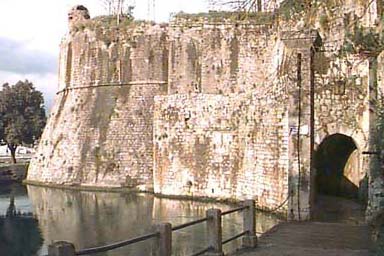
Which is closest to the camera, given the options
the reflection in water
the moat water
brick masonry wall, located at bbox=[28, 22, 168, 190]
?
the moat water

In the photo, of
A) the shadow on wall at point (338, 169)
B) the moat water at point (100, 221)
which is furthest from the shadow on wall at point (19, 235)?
the shadow on wall at point (338, 169)

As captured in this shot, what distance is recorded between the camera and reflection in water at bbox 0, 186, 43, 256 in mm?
18109

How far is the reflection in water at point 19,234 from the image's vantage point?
18109 millimetres

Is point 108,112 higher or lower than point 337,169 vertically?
higher

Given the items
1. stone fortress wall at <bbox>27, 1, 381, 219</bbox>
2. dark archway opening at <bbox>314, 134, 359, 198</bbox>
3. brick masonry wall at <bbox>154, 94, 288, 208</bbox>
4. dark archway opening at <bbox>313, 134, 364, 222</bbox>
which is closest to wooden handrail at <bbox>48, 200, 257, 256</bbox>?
stone fortress wall at <bbox>27, 1, 381, 219</bbox>

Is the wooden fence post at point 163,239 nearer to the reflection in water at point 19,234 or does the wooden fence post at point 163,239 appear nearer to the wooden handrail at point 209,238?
the wooden handrail at point 209,238

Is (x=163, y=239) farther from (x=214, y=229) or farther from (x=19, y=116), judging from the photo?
(x=19, y=116)

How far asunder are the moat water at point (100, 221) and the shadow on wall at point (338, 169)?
3.65m

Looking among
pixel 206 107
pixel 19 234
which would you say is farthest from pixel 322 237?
pixel 206 107

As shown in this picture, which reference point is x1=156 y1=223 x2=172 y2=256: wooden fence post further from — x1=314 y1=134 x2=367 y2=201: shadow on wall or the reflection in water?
x1=314 y1=134 x2=367 y2=201: shadow on wall

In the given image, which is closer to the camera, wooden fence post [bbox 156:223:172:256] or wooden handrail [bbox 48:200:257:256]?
wooden handrail [bbox 48:200:257:256]

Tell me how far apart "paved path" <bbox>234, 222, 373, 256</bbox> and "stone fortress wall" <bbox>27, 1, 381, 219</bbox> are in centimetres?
155

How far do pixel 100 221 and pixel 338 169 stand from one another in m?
8.87

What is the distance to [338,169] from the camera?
2525 cm
